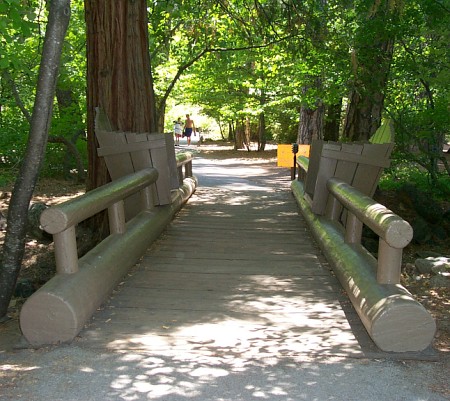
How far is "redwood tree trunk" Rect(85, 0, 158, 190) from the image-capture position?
762cm

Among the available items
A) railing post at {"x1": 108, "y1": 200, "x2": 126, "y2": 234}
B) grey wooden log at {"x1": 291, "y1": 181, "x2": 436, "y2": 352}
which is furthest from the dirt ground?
railing post at {"x1": 108, "y1": 200, "x2": 126, "y2": 234}

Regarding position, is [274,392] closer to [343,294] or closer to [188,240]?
[343,294]

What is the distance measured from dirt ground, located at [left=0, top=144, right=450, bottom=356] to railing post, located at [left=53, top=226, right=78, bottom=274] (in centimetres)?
150

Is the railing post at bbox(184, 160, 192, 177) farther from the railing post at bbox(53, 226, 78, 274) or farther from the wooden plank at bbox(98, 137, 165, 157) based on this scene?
the railing post at bbox(53, 226, 78, 274)

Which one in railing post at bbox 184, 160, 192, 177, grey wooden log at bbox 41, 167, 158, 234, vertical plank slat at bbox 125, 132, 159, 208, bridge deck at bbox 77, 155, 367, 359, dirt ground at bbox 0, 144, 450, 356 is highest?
vertical plank slat at bbox 125, 132, 159, 208

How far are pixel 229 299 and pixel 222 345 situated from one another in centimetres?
107

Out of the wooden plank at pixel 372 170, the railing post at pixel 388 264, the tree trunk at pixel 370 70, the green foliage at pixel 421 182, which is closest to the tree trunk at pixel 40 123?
the railing post at pixel 388 264

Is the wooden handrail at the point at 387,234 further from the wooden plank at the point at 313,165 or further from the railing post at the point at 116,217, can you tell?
the wooden plank at the point at 313,165

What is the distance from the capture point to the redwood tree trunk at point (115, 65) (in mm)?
7625

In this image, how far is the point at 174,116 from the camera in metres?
47.3

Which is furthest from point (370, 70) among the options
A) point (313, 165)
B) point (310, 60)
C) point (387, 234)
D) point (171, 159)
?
point (387, 234)

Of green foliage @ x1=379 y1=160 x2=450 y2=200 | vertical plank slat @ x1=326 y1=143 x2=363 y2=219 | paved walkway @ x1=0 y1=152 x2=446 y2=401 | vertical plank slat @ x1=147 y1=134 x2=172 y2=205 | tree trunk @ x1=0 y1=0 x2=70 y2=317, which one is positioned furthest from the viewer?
green foliage @ x1=379 y1=160 x2=450 y2=200

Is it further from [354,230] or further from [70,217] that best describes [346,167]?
[70,217]

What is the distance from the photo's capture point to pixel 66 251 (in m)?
4.22
